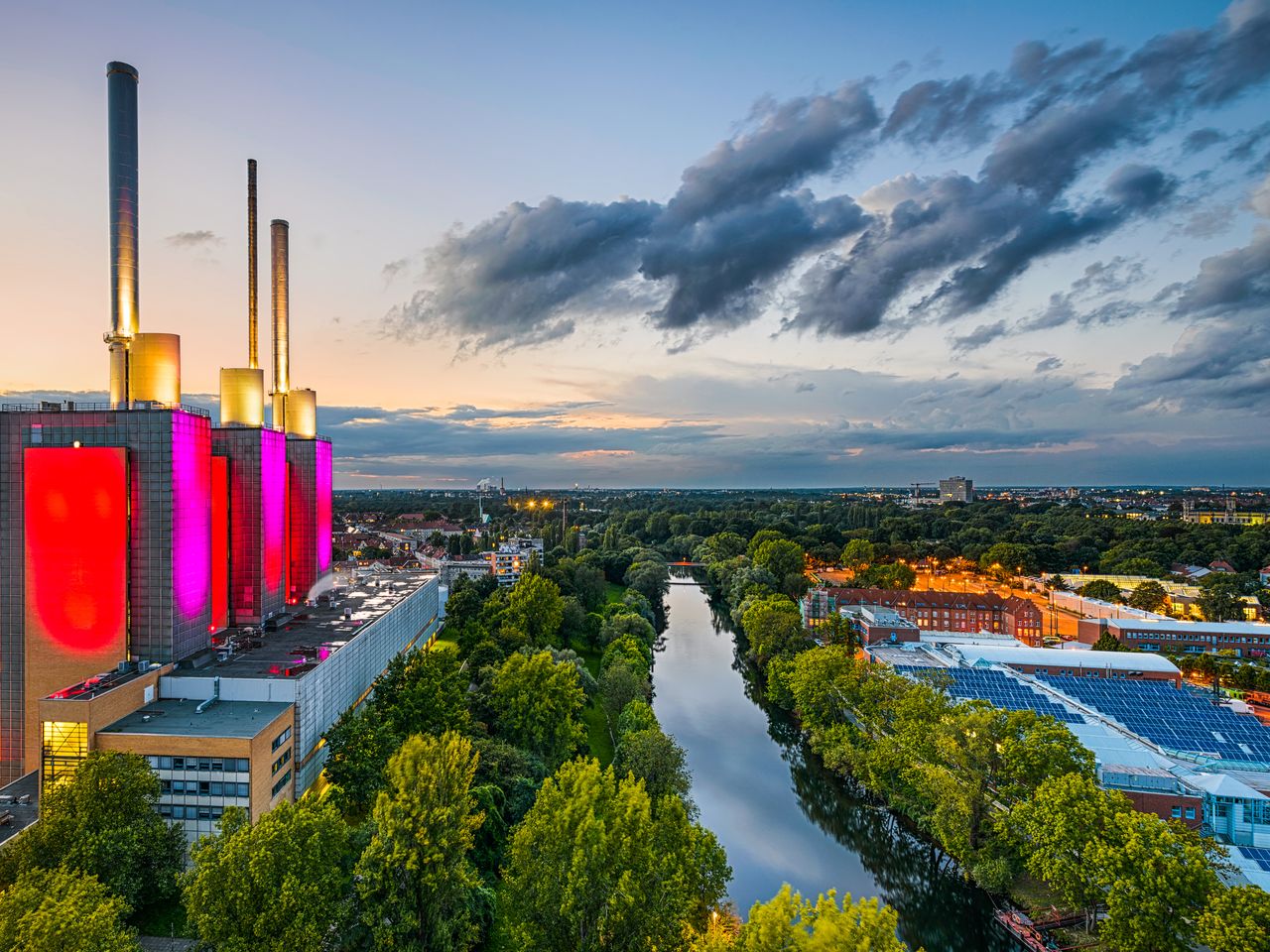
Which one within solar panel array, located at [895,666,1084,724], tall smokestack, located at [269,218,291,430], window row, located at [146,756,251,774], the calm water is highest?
tall smokestack, located at [269,218,291,430]

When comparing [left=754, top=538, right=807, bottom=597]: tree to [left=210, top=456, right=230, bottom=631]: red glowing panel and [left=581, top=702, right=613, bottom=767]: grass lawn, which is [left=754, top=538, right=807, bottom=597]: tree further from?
[left=210, top=456, right=230, bottom=631]: red glowing panel

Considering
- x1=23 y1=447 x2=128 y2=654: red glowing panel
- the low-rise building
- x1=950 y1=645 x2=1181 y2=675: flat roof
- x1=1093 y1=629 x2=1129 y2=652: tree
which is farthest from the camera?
the low-rise building

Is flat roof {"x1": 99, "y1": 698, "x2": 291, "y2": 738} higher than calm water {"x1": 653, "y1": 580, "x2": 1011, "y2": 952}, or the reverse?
flat roof {"x1": 99, "y1": 698, "x2": 291, "y2": 738}

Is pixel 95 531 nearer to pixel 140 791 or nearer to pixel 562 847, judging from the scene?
pixel 140 791

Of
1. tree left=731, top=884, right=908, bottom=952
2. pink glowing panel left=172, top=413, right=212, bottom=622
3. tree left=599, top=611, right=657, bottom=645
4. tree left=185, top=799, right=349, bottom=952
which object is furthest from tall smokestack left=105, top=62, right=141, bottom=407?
tree left=599, top=611, right=657, bottom=645

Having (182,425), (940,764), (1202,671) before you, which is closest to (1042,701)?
(940,764)

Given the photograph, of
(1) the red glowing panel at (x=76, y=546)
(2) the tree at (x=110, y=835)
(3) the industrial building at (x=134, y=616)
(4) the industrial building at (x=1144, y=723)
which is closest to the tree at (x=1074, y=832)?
(4) the industrial building at (x=1144, y=723)
